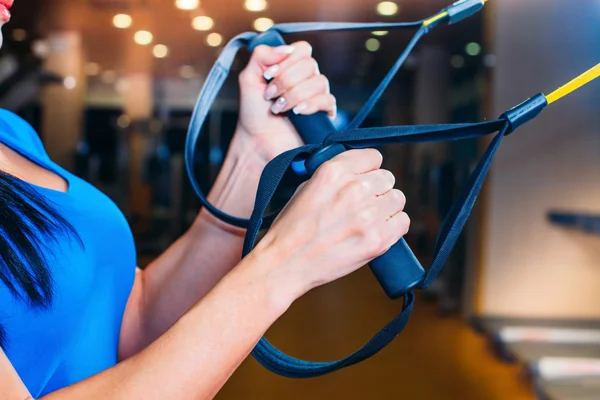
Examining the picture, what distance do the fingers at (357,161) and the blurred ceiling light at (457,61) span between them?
1502mm

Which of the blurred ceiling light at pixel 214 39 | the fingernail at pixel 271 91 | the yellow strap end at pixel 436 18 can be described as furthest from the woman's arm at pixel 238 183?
the blurred ceiling light at pixel 214 39

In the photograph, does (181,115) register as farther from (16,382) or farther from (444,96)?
(16,382)

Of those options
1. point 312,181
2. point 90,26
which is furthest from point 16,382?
point 90,26

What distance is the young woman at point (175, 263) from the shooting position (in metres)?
0.37

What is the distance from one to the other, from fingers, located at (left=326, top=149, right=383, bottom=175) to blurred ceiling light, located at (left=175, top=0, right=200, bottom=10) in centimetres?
155

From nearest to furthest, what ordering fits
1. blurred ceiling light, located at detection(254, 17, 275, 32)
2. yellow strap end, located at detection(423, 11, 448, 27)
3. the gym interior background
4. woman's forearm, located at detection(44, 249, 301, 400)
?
1. woman's forearm, located at detection(44, 249, 301, 400)
2. yellow strap end, located at detection(423, 11, 448, 27)
3. blurred ceiling light, located at detection(254, 17, 275, 32)
4. the gym interior background

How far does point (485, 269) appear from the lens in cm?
193

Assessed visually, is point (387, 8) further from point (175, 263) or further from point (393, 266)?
point (393, 266)

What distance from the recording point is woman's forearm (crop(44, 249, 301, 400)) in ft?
1.18

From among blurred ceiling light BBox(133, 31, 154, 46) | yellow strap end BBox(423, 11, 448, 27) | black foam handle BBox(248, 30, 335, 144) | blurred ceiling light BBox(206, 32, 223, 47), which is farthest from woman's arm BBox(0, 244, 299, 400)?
blurred ceiling light BBox(133, 31, 154, 46)

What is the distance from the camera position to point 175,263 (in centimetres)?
64

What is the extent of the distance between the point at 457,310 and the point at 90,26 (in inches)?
60.5

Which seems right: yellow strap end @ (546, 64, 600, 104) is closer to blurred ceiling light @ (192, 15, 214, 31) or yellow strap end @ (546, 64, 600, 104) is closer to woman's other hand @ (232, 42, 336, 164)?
woman's other hand @ (232, 42, 336, 164)

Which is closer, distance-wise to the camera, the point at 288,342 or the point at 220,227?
the point at 220,227
